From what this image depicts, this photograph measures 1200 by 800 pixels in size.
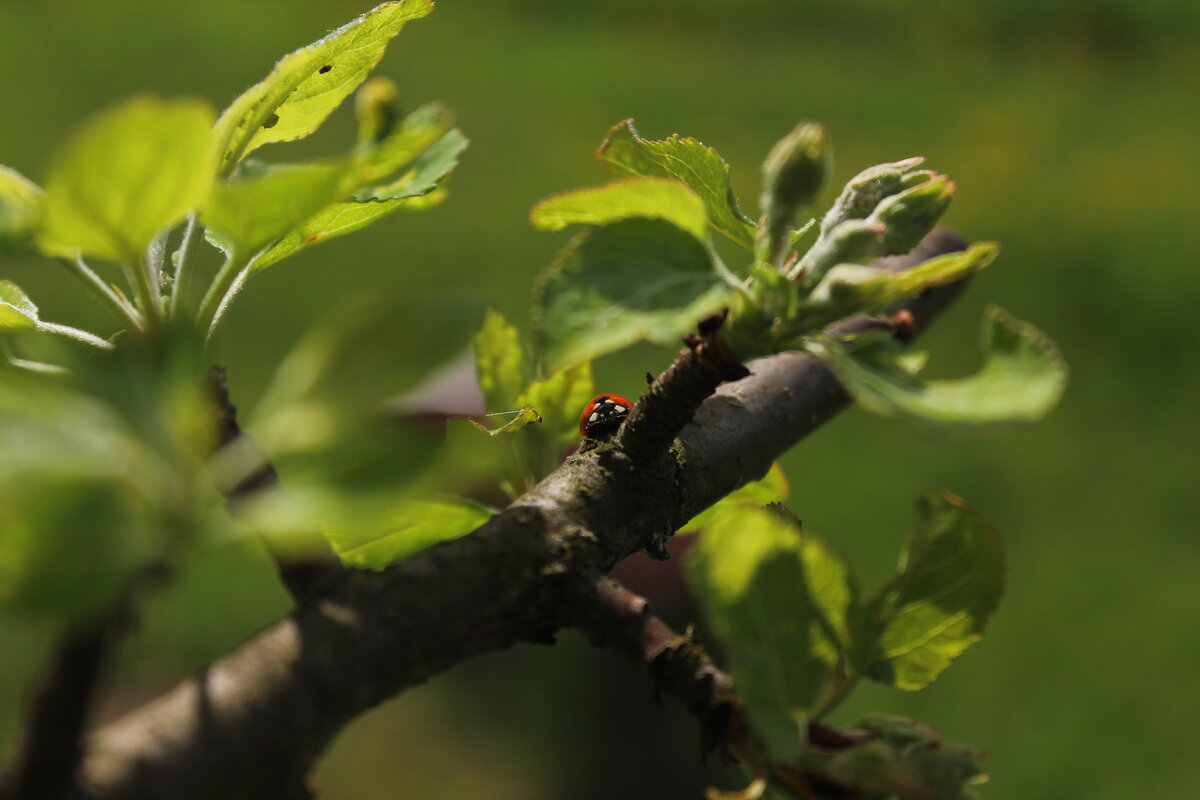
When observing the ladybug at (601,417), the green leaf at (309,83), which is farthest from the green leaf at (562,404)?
the green leaf at (309,83)

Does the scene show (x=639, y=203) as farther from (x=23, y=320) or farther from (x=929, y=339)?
(x=929, y=339)

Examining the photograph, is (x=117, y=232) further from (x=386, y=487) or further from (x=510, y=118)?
(x=510, y=118)

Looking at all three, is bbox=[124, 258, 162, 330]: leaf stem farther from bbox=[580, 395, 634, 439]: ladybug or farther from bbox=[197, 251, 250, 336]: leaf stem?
bbox=[580, 395, 634, 439]: ladybug

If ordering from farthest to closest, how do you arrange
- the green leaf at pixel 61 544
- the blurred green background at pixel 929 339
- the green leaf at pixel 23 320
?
1. the blurred green background at pixel 929 339
2. the green leaf at pixel 23 320
3. the green leaf at pixel 61 544

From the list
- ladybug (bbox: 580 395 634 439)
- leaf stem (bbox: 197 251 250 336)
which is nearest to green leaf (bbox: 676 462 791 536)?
ladybug (bbox: 580 395 634 439)

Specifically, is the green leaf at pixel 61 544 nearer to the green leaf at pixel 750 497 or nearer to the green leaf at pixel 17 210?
the green leaf at pixel 17 210

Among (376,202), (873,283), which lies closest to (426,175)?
(376,202)
